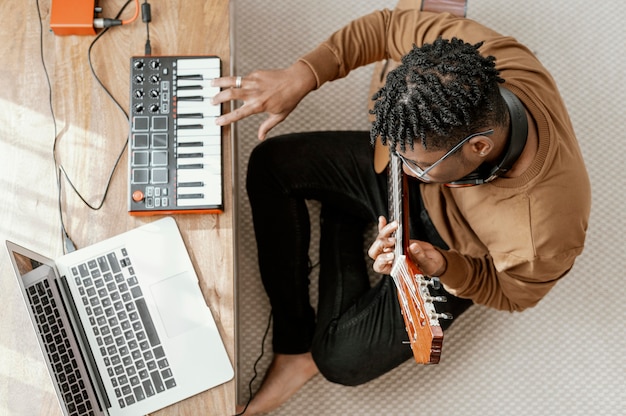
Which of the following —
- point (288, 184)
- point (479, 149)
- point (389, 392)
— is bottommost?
point (389, 392)

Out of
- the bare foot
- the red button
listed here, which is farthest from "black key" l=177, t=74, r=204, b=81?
the bare foot

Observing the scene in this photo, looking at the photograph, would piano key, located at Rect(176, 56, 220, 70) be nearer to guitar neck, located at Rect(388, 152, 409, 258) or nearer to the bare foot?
guitar neck, located at Rect(388, 152, 409, 258)

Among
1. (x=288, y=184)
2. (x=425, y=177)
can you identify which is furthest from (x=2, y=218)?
(x=425, y=177)

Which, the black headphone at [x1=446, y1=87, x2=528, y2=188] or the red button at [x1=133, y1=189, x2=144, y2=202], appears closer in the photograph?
the black headphone at [x1=446, y1=87, x2=528, y2=188]

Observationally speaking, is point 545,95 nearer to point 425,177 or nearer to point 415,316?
point 425,177

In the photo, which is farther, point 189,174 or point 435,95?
point 189,174

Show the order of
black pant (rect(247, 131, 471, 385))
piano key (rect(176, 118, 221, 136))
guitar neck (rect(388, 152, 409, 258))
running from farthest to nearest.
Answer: black pant (rect(247, 131, 471, 385))
piano key (rect(176, 118, 221, 136))
guitar neck (rect(388, 152, 409, 258))

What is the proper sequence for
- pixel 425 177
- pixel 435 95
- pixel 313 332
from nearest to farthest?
pixel 435 95 < pixel 425 177 < pixel 313 332

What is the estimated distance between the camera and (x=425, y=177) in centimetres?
106

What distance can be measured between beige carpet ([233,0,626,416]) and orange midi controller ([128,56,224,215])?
0.60 meters

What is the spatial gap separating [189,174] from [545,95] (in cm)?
68

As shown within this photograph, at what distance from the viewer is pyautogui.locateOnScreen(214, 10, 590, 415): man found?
37.5 inches

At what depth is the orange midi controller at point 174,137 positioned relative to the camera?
1157 mm

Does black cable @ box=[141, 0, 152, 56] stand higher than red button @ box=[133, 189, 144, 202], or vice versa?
black cable @ box=[141, 0, 152, 56]
